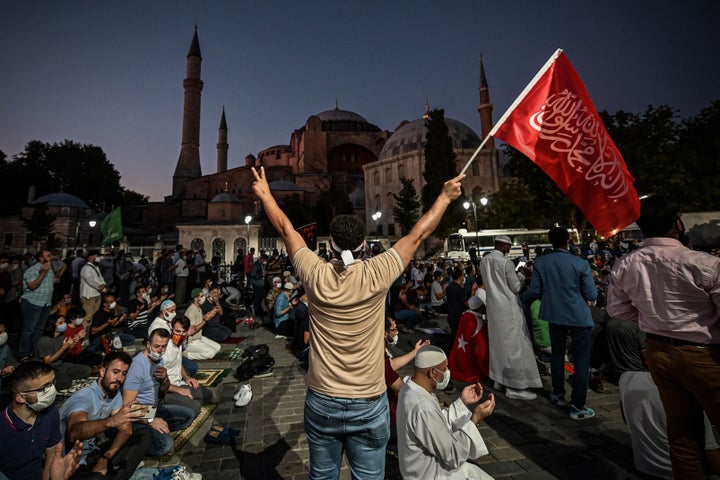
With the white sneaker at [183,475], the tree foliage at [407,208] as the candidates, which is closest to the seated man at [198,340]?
the white sneaker at [183,475]

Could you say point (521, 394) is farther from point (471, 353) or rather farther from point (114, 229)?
point (114, 229)

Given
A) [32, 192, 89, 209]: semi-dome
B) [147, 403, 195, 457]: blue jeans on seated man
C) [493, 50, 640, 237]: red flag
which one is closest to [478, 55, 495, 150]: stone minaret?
[493, 50, 640, 237]: red flag

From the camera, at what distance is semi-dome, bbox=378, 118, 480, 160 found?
146 feet

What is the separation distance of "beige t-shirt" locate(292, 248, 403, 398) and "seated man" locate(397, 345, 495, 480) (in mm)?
379

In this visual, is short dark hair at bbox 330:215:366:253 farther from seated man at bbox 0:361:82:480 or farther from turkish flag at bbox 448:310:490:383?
turkish flag at bbox 448:310:490:383

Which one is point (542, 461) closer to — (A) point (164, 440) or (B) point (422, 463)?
(B) point (422, 463)

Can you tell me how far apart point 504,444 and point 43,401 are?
388cm

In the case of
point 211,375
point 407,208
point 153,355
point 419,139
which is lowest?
point 211,375

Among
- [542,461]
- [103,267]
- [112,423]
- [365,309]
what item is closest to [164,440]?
[112,423]

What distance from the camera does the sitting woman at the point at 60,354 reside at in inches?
208

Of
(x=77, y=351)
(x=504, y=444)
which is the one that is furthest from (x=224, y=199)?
(x=504, y=444)

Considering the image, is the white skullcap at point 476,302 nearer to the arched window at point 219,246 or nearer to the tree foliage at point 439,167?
the tree foliage at point 439,167

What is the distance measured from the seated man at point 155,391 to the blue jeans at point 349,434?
2239 mm

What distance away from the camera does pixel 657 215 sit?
2.34 metres
